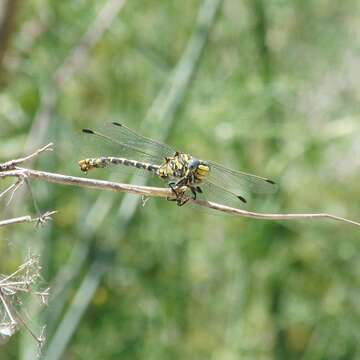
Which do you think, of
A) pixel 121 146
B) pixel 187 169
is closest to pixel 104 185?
pixel 187 169

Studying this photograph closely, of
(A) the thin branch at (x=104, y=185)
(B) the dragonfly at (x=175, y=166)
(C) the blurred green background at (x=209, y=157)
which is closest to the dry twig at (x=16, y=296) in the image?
(A) the thin branch at (x=104, y=185)

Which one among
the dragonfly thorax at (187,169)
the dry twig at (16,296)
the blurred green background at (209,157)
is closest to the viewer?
the dry twig at (16,296)

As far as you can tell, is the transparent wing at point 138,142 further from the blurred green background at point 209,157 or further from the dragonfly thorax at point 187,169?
the blurred green background at point 209,157

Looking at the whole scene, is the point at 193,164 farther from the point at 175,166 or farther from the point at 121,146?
the point at 121,146

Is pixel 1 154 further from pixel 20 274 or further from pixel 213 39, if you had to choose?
pixel 20 274

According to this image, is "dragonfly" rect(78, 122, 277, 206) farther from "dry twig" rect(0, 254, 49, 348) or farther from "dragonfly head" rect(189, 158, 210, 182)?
"dry twig" rect(0, 254, 49, 348)

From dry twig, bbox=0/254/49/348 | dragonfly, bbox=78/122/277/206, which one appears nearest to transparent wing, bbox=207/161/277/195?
dragonfly, bbox=78/122/277/206
